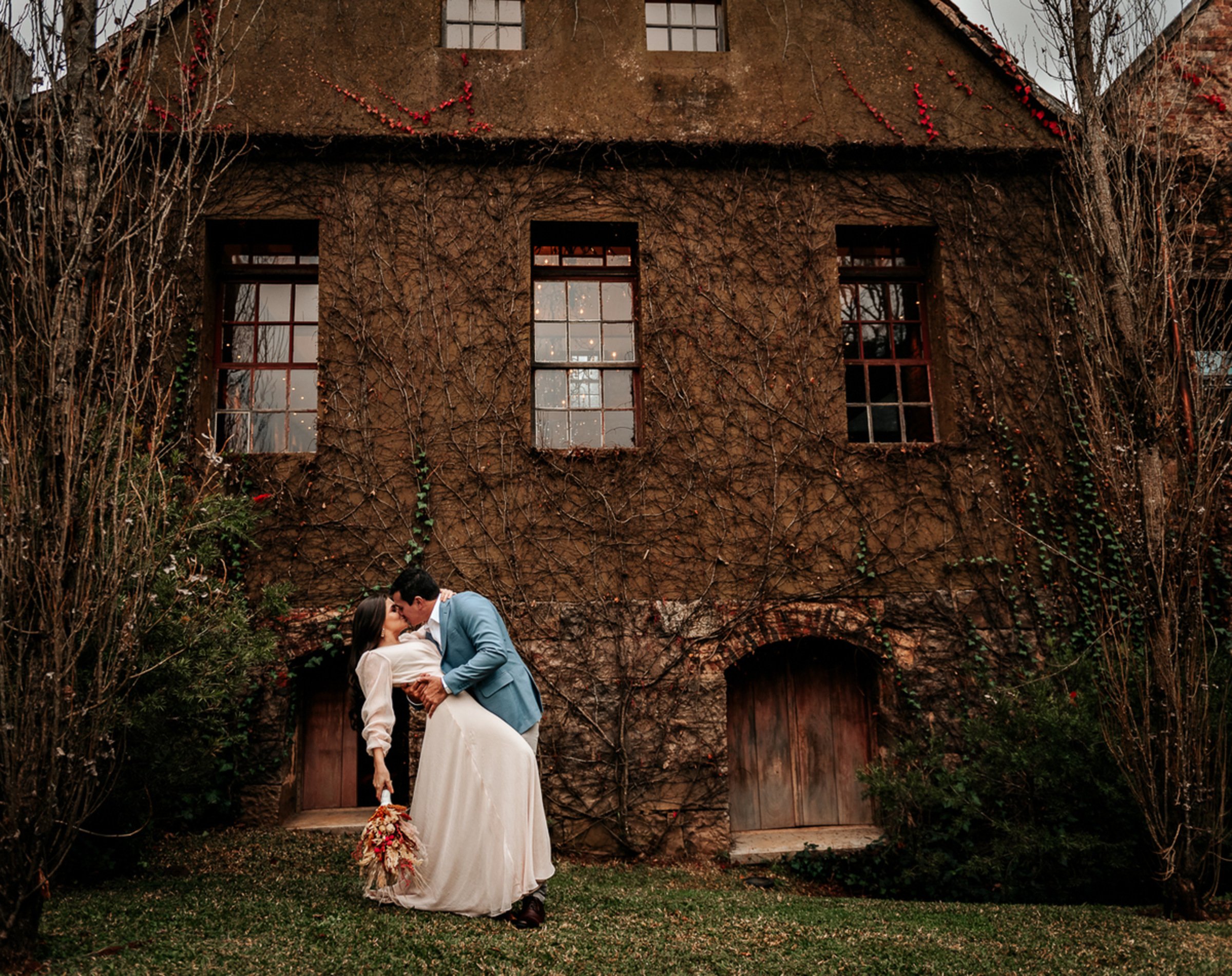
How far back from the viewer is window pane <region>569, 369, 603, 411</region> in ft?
26.1

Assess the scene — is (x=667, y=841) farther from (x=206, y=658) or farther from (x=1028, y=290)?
(x=1028, y=290)

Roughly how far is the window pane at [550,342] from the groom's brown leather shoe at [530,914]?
4.60 meters

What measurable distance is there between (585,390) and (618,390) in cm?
29

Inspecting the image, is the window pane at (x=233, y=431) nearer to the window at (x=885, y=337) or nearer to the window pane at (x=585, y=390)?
the window pane at (x=585, y=390)

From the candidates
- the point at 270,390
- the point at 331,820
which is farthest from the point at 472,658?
the point at 270,390

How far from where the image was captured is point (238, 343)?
312 inches

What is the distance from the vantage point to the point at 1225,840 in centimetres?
570

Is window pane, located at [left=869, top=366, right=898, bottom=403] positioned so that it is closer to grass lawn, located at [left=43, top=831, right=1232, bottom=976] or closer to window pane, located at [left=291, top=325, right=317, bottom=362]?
grass lawn, located at [left=43, top=831, right=1232, bottom=976]

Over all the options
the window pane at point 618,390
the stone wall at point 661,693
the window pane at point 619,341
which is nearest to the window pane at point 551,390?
the window pane at point 618,390

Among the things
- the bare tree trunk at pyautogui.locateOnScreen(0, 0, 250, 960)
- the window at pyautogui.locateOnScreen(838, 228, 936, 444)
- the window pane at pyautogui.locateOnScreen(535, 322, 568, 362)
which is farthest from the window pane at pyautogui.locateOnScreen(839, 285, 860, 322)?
the bare tree trunk at pyautogui.locateOnScreen(0, 0, 250, 960)

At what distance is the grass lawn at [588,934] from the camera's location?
409 centimetres

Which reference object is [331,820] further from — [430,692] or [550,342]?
[550,342]

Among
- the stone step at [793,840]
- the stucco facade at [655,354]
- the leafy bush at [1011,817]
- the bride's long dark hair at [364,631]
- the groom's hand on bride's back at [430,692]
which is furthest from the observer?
the stucco facade at [655,354]

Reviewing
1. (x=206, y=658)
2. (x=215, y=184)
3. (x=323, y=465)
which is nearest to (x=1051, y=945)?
(x=206, y=658)
